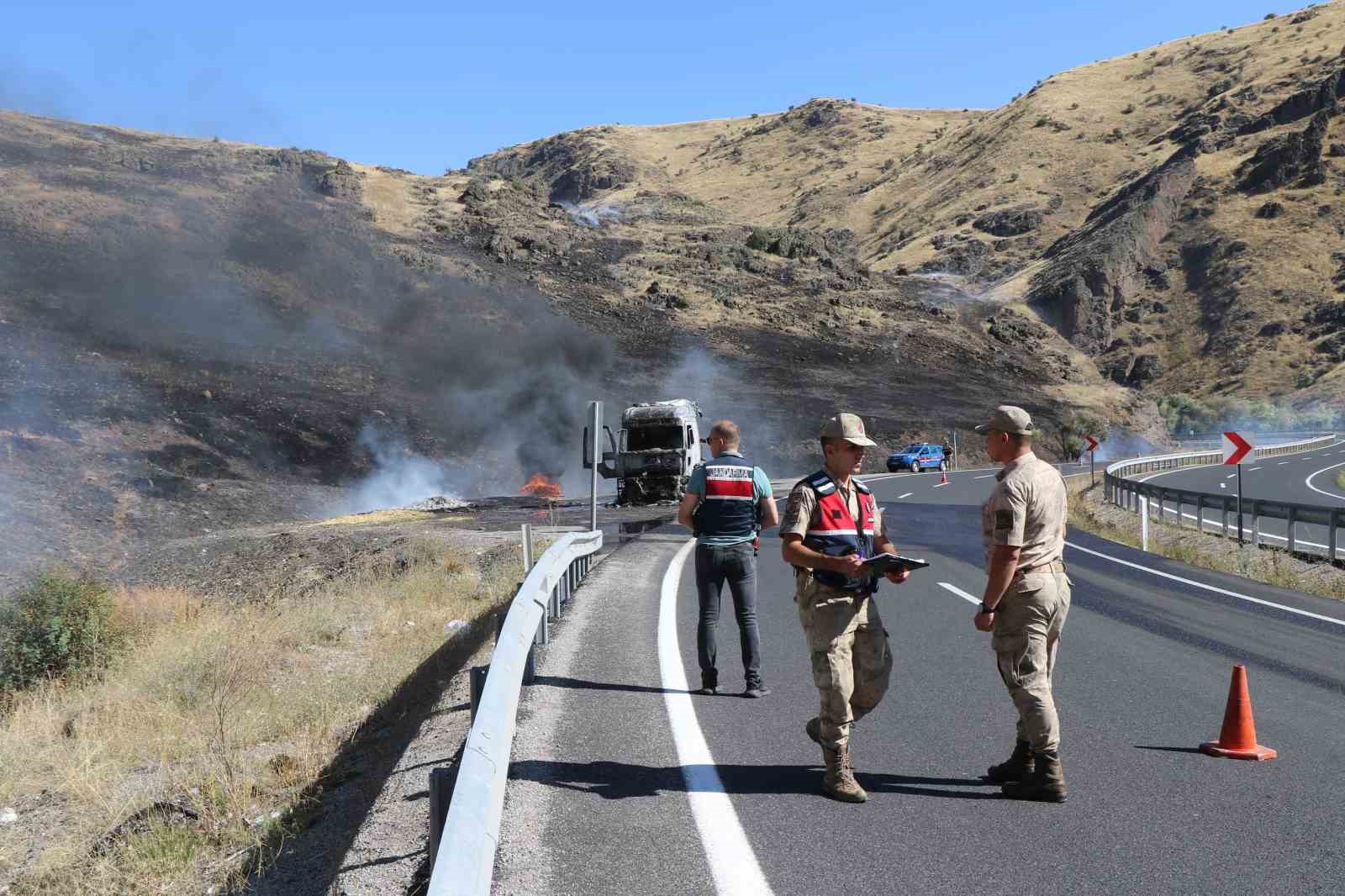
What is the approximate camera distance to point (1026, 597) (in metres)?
5.42

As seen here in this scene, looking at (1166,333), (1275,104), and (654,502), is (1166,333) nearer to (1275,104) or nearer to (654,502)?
(1275,104)

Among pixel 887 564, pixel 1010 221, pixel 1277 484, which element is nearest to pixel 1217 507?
pixel 887 564

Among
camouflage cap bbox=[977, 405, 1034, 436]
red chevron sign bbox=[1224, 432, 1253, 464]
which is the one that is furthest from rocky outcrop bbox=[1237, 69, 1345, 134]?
camouflage cap bbox=[977, 405, 1034, 436]

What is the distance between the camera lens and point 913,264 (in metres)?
114

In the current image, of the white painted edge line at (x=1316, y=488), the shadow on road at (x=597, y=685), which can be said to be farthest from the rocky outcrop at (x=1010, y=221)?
the shadow on road at (x=597, y=685)

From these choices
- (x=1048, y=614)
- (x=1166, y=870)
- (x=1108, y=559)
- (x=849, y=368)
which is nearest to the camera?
(x=1166, y=870)

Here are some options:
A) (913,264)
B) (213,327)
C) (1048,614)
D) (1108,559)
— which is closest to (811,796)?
(1048,614)

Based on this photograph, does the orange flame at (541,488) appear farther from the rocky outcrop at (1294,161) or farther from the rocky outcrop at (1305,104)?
the rocky outcrop at (1305,104)

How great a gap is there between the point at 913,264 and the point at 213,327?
7556 centimetres

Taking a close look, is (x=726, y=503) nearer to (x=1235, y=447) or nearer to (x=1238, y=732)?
(x=1238, y=732)

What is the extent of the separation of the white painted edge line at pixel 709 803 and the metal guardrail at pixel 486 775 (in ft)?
2.90

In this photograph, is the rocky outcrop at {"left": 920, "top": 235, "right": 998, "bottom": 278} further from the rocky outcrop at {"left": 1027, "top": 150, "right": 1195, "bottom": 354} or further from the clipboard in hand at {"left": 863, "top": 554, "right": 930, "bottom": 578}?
the clipboard in hand at {"left": 863, "top": 554, "right": 930, "bottom": 578}

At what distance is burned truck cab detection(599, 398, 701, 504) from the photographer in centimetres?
3130

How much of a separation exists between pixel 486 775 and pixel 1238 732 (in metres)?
4.39
